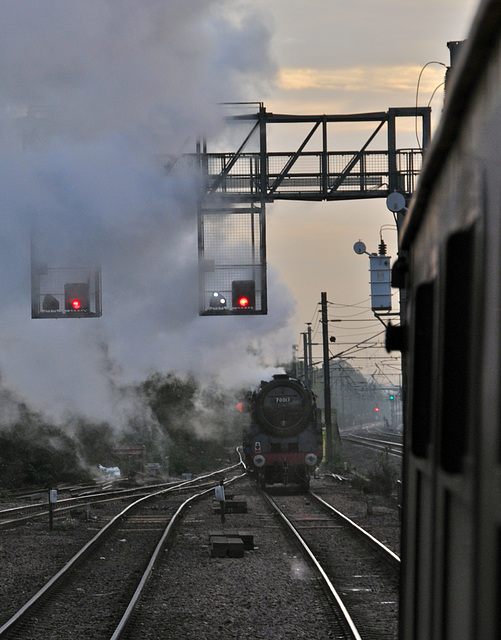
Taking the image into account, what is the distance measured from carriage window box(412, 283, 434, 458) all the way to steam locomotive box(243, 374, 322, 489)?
20088mm

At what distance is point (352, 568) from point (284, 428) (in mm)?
11830

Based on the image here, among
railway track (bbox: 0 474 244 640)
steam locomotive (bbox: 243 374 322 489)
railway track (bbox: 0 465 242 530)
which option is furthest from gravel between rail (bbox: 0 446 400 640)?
Answer: steam locomotive (bbox: 243 374 322 489)

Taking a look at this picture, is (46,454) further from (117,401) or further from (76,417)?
(117,401)

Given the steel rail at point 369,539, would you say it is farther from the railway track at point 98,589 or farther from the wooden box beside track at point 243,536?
the railway track at point 98,589

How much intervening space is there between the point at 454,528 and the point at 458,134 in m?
1.21

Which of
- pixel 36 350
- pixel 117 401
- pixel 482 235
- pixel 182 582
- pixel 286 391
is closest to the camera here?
pixel 482 235

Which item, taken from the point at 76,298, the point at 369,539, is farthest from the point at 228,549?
the point at 76,298

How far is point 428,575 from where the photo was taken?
347 cm

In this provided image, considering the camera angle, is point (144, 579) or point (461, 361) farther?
point (144, 579)

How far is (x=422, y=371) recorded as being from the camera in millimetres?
3590

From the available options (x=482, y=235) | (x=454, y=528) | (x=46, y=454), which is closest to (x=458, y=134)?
(x=482, y=235)

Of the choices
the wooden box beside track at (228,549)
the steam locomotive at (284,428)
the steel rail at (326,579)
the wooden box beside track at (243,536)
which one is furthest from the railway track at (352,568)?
the steam locomotive at (284,428)

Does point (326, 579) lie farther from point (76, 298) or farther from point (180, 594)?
point (76, 298)

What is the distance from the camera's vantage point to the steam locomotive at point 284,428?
23.8 metres
